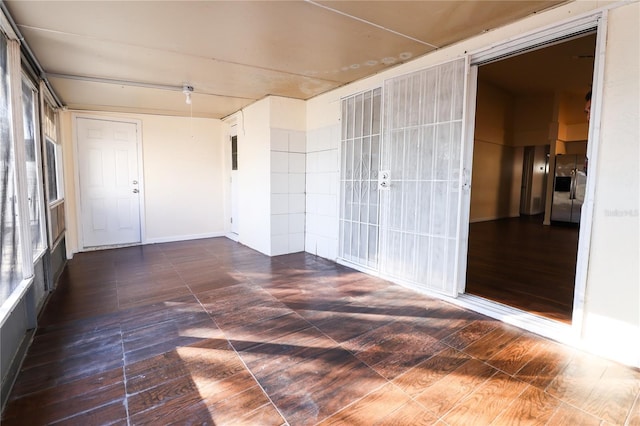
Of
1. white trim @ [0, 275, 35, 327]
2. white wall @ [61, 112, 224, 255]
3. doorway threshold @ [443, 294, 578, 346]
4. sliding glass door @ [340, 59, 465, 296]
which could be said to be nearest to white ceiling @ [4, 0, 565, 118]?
sliding glass door @ [340, 59, 465, 296]

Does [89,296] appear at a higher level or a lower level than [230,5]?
lower

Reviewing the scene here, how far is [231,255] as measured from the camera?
4973 mm

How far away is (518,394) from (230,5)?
10.1 feet

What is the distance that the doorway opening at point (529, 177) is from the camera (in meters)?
3.71

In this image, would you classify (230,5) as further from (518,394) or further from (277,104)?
(518,394)

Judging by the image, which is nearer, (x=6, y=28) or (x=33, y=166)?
(x=6, y=28)

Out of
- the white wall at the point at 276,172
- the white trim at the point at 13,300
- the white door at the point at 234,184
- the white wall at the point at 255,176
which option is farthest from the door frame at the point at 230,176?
the white trim at the point at 13,300

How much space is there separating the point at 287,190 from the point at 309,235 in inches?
31.5

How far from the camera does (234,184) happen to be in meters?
6.19

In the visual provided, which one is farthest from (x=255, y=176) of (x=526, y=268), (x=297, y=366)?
(x=526, y=268)

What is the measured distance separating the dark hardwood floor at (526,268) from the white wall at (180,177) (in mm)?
4799

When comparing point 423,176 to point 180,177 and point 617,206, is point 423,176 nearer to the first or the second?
point 617,206

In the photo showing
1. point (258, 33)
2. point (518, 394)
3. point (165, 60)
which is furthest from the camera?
point (165, 60)

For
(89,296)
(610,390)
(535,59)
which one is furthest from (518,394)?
(535,59)
